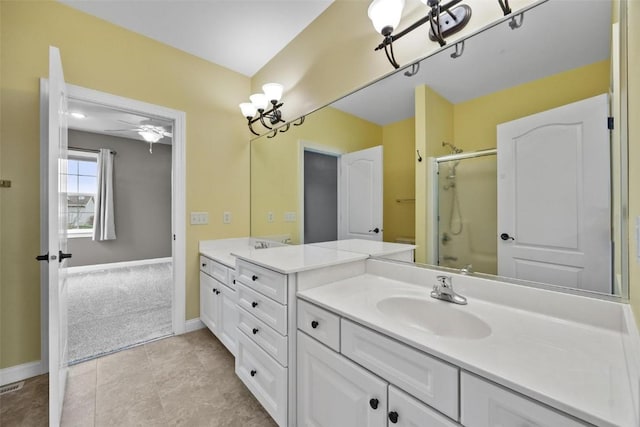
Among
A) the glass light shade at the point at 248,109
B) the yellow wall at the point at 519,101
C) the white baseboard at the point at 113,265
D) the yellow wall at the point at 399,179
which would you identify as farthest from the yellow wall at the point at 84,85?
the white baseboard at the point at 113,265

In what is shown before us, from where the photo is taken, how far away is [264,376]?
4.57 ft

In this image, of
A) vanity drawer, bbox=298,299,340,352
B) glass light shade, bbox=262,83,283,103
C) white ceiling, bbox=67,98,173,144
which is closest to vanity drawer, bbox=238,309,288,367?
vanity drawer, bbox=298,299,340,352

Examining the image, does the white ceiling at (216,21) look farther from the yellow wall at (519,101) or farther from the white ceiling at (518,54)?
the yellow wall at (519,101)

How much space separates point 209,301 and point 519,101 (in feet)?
8.27

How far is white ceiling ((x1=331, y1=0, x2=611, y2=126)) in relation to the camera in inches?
34.5

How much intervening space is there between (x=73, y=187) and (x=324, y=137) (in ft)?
17.2

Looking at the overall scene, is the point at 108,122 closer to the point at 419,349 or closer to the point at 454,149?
the point at 454,149

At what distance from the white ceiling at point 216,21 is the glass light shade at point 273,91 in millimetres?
435

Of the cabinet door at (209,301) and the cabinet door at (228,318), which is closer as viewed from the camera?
the cabinet door at (228,318)

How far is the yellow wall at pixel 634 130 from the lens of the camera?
1.99 feet

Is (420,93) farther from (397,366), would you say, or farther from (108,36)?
(108,36)

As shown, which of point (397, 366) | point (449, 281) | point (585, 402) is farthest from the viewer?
point (449, 281)

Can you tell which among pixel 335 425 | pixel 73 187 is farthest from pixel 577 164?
Answer: pixel 73 187

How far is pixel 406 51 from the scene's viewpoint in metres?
1.42
